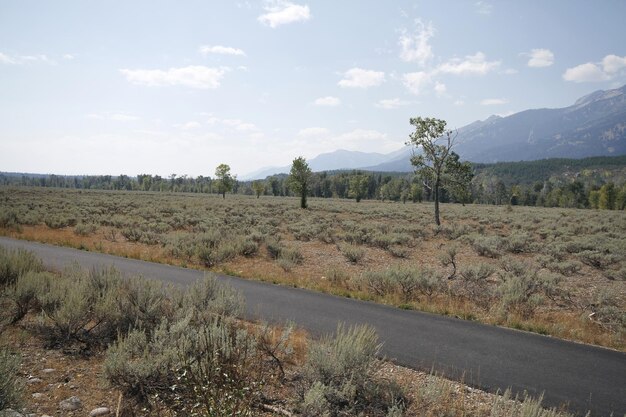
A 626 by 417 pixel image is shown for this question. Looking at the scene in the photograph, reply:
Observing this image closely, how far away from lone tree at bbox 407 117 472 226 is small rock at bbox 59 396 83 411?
31.2 metres

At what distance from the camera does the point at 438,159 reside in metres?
32.8

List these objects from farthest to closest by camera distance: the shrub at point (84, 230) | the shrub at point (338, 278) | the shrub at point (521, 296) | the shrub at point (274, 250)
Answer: the shrub at point (84, 230) < the shrub at point (274, 250) < the shrub at point (338, 278) < the shrub at point (521, 296)

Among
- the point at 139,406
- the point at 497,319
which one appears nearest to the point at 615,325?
the point at 497,319

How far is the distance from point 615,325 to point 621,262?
435 inches

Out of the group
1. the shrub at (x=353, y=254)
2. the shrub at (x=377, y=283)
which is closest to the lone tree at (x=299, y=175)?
the shrub at (x=353, y=254)

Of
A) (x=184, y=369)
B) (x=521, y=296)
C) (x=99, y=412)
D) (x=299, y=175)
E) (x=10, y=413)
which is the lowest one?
(x=521, y=296)

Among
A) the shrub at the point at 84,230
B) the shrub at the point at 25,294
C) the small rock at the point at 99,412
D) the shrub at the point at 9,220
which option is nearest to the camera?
the small rock at the point at 99,412

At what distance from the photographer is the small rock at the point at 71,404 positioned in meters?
4.70

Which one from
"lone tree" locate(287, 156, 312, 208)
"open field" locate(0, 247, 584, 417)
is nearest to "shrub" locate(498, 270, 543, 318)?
"open field" locate(0, 247, 584, 417)

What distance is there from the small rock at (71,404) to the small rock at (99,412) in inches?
10.2

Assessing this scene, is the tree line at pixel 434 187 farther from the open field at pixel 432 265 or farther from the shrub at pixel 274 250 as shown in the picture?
the shrub at pixel 274 250

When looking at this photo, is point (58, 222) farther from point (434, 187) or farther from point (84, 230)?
point (434, 187)

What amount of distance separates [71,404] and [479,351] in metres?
7.28

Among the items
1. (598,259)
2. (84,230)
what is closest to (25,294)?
(84,230)
